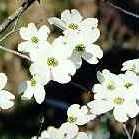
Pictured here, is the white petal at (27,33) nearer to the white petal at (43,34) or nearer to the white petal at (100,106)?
the white petal at (43,34)

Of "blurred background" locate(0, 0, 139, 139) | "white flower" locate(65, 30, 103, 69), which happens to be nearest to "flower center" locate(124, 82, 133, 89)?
"white flower" locate(65, 30, 103, 69)

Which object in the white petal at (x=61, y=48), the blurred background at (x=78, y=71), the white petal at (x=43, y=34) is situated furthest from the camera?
the blurred background at (x=78, y=71)

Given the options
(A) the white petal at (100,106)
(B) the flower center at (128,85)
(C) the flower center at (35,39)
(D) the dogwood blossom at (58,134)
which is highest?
(C) the flower center at (35,39)

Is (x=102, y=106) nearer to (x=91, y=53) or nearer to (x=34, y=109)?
(x=91, y=53)

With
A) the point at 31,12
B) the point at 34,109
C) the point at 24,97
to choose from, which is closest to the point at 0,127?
the point at 34,109

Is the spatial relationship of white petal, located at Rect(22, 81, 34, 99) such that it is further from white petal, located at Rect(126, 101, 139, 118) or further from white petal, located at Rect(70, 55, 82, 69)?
white petal, located at Rect(126, 101, 139, 118)

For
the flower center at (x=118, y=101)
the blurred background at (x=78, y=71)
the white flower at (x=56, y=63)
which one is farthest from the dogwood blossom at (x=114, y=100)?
the blurred background at (x=78, y=71)

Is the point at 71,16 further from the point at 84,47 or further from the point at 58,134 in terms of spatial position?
the point at 58,134
